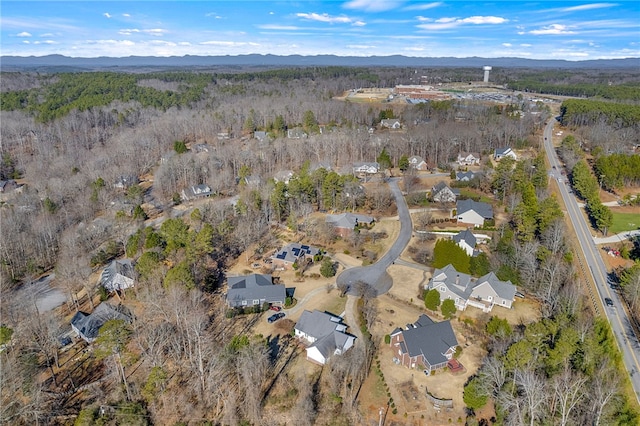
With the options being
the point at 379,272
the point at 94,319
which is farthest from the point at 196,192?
the point at 379,272

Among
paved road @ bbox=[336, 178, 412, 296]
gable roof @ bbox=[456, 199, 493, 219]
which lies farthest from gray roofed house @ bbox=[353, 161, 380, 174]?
paved road @ bbox=[336, 178, 412, 296]

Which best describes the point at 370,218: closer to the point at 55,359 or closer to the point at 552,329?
the point at 552,329

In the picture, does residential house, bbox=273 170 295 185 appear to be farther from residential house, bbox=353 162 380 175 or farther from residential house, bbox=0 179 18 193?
residential house, bbox=0 179 18 193

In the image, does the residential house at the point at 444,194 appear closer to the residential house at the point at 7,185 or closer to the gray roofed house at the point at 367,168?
the gray roofed house at the point at 367,168

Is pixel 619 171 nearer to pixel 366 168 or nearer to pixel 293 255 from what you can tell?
pixel 366 168

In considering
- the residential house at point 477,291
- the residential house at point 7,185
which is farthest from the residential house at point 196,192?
the residential house at point 477,291
